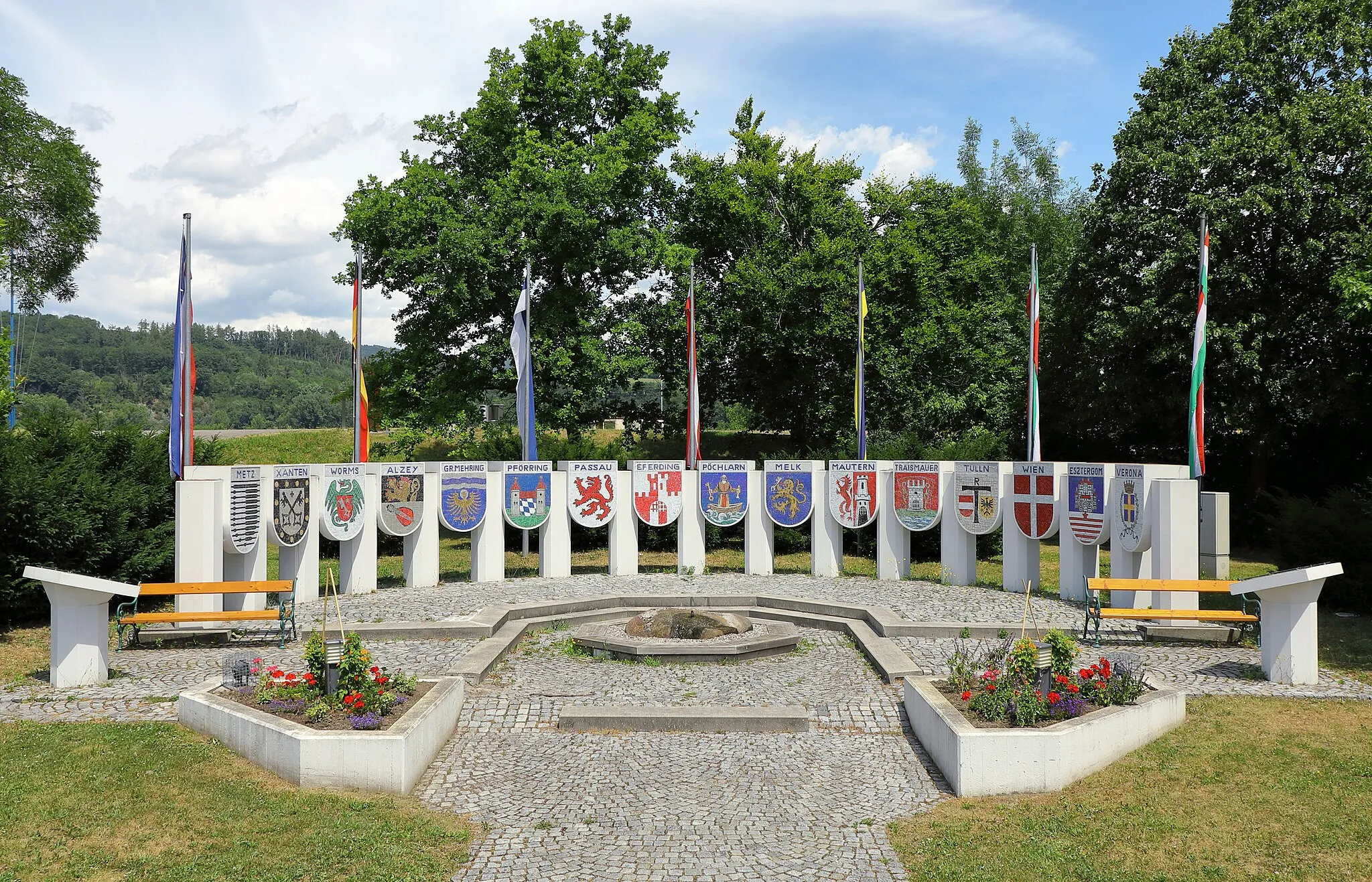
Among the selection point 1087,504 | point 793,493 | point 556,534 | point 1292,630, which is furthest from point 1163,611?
point 556,534

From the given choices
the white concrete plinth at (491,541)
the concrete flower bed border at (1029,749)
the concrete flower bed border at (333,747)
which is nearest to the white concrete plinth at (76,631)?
the concrete flower bed border at (333,747)

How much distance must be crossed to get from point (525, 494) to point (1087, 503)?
9.24 metres

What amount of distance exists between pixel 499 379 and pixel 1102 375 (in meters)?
15.6

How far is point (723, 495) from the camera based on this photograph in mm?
17969

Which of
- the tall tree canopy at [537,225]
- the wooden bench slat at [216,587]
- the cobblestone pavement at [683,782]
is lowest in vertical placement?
the cobblestone pavement at [683,782]

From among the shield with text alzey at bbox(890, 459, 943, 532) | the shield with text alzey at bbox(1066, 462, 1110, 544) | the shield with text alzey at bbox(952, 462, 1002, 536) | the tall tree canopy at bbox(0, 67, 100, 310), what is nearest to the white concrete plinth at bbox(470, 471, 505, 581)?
the shield with text alzey at bbox(890, 459, 943, 532)

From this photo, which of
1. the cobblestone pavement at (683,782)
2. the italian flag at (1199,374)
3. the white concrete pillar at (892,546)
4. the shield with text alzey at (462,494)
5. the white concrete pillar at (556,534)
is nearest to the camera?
the cobblestone pavement at (683,782)

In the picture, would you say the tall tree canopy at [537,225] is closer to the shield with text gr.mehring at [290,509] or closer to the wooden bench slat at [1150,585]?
the shield with text gr.mehring at [290,509]

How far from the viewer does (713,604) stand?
1522 cm

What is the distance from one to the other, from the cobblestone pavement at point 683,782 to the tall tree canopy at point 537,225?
1446 centimetres

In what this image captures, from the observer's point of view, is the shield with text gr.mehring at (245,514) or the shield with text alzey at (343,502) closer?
the shield with text gr.mehring at (245,514)

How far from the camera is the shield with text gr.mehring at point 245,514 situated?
13.8 m

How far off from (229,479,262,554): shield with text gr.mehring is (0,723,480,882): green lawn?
551cm

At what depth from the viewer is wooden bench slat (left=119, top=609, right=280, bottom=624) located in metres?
12.3
